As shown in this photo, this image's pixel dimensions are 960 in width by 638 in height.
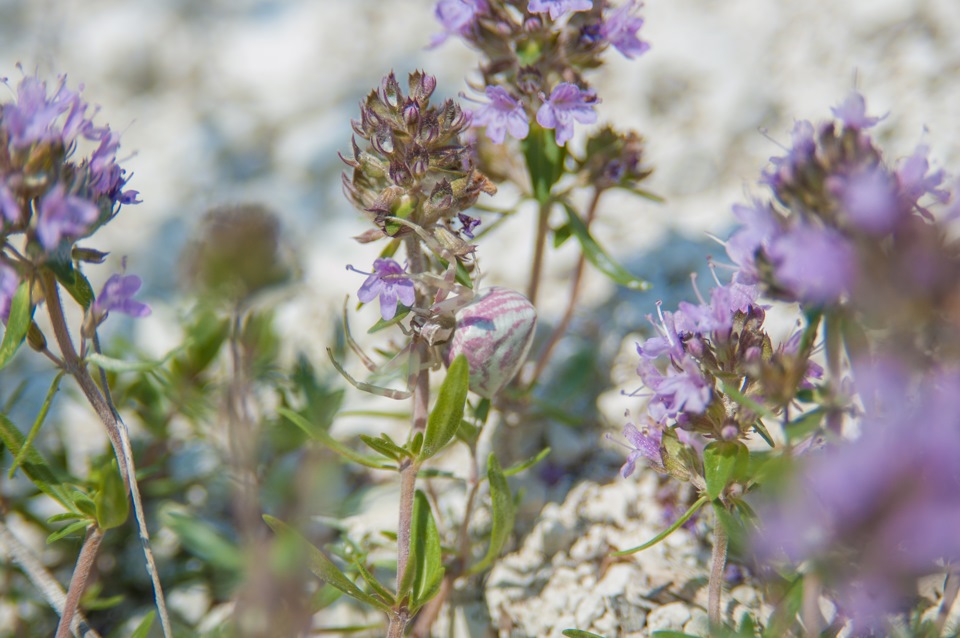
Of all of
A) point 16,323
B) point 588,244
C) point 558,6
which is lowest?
point 16,323

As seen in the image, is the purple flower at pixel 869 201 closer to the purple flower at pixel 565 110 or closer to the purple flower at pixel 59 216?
the purple flower at pixel 565 110

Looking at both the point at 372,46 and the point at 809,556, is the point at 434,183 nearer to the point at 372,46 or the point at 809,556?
the point at 809,556

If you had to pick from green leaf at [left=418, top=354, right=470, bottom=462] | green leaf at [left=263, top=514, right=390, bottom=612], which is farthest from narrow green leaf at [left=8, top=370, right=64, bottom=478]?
green leaf at [left=418, top=354, right=470, bottom=462]

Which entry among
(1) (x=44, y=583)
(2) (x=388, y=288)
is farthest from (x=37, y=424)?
(2) (x=388, y=288)

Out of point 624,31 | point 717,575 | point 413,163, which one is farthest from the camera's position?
point 624,31

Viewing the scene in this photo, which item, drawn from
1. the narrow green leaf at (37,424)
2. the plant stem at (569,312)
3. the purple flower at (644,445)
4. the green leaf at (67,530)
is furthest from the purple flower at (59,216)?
the plant stem at (569,312)

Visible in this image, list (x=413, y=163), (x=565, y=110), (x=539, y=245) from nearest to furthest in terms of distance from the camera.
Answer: (x=413, y=163)
(x=565, y=110)
(x=539, y=245)

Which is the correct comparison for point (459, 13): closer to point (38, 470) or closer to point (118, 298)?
point (118, 298)
